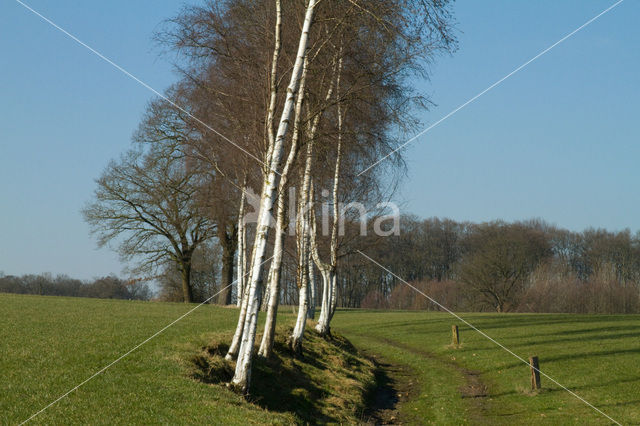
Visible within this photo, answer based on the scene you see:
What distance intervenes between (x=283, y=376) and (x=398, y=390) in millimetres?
5619

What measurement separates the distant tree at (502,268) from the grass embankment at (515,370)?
1622 inches

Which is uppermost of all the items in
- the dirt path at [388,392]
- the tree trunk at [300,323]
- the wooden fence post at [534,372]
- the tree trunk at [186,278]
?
the tree trunk at [186,278]

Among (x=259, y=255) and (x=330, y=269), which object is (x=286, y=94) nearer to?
(x=259, y=255)

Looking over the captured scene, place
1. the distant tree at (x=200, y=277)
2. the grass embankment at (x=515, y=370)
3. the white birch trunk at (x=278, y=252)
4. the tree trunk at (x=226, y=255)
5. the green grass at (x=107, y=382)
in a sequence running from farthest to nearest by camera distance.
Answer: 1. the distant tree at (x=200, y=277)
2. the tree trunk at (x=226, y=255)
3. the grass embankment at (x=515, y=370)
4. the white birch trunk at (x=278, y=252)
5. the green grass at (x=107, y=382)

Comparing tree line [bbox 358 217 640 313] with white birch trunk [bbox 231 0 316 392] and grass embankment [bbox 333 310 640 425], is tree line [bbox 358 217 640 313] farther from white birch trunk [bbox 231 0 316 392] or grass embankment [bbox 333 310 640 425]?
white birch trunk [bbox 231 0 316 392]

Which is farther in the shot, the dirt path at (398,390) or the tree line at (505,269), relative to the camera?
the tree line at (505,269)

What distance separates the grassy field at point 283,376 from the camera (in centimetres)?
1062

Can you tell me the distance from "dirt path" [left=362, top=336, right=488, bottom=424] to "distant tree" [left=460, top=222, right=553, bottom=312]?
5530 cm

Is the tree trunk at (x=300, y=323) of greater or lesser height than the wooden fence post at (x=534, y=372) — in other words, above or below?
above

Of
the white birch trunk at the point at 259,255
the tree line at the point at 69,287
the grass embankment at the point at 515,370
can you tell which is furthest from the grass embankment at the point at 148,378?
the tree line at the point at 69,287

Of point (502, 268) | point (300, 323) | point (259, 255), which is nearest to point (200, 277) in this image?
point (300, 323)

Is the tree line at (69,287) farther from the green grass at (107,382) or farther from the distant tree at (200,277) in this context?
the green grass at (107,382)

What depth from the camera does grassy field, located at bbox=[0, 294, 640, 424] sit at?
10.6 meters

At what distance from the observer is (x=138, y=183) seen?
42312 mm
